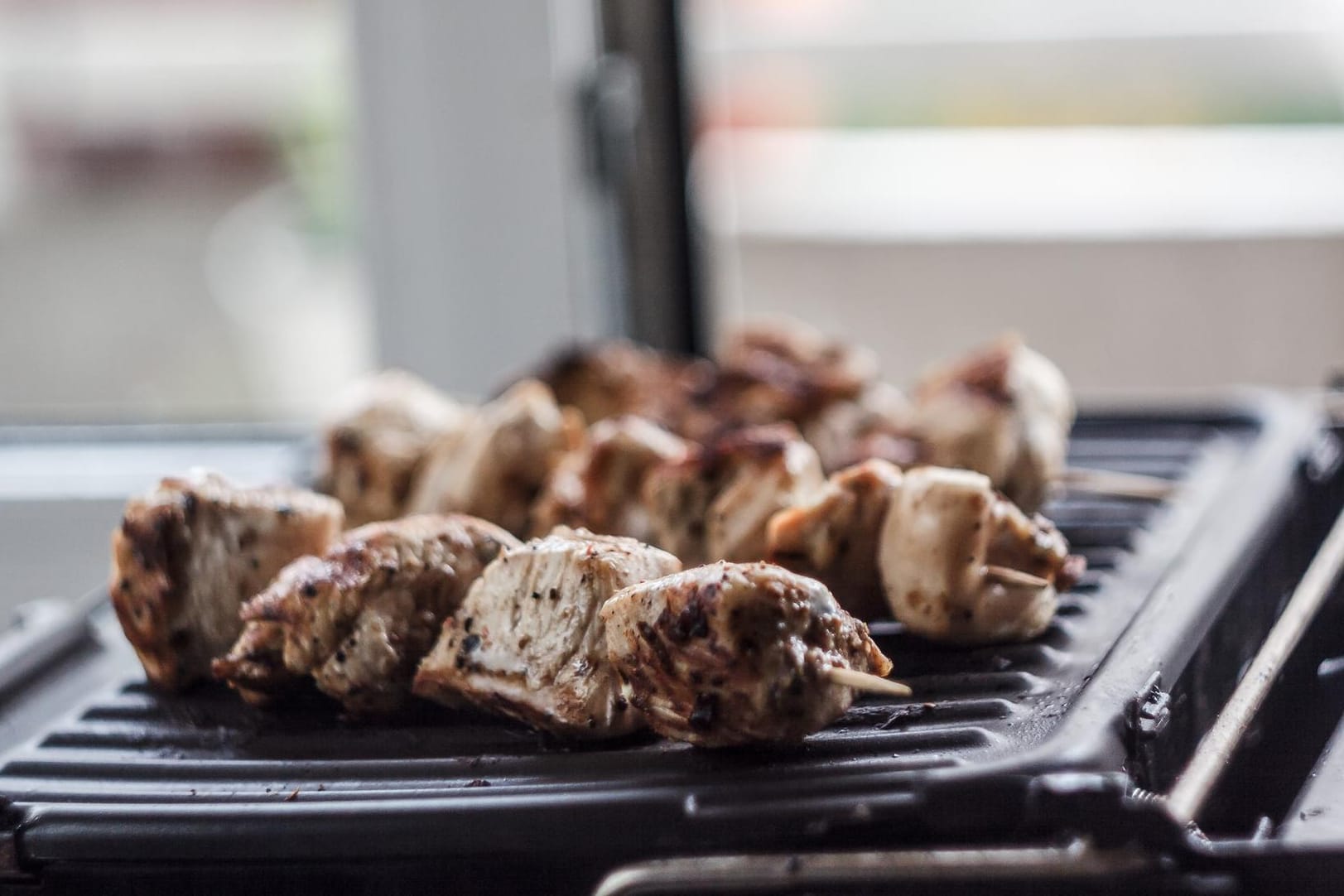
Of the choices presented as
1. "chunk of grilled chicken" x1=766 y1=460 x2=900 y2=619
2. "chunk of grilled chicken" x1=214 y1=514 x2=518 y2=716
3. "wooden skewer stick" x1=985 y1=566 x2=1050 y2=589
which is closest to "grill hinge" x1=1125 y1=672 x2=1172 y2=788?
"wooden skewer stick" x1=985 y1=566 x2=1050 y2=589

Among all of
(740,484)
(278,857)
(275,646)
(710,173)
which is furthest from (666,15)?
(278,857)

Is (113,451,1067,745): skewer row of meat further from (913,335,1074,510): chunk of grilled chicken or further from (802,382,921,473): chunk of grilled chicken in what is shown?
(802,382,921,473): chunk of grilled chicken

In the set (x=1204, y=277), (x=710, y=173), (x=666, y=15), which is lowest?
(x=1204, y=277)

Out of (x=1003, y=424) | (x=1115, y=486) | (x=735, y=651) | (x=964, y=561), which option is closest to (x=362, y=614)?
(x=735, y=651)

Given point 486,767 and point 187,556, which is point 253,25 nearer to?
point 187,556

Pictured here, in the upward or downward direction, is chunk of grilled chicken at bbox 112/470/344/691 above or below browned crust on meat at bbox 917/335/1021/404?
below

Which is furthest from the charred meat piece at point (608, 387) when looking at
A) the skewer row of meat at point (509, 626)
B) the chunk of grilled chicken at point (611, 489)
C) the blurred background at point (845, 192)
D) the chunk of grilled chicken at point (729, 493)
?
the blurred background at point (845, 192)
